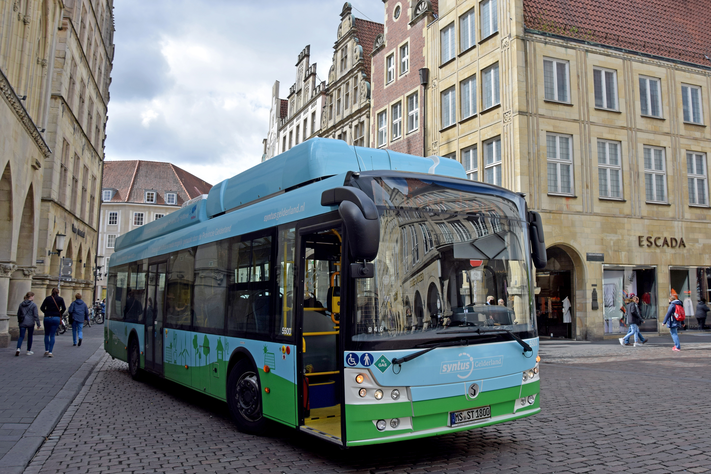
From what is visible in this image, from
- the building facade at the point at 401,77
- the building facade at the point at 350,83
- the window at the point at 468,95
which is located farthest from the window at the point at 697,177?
the building facade at the point at 350,83

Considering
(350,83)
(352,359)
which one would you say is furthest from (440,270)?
(350,83)

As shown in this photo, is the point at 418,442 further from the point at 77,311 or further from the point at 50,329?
the point at 77,311

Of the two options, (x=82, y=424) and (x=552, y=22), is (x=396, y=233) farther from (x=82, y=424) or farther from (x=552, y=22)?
(x=552, y=22)

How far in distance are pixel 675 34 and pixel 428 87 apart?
11223mm

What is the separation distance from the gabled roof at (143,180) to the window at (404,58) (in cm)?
5726

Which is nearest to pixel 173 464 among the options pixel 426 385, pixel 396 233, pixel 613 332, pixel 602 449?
pixel 426 385

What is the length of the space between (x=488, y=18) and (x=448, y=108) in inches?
163

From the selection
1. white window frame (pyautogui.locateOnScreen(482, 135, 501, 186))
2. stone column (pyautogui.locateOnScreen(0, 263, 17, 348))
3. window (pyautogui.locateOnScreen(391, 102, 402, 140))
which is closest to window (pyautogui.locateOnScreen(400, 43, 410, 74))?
window (pyautogui.locateOnScreen(391, 102, 402, 140))

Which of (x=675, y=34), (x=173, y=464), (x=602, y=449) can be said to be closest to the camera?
(x=173, y=464)

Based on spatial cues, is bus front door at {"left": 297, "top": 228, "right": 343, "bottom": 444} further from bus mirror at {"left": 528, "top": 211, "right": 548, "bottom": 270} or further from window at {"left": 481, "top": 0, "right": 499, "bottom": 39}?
window at {"left": 481, "top": 0, "right": 499, "bottom": 39}

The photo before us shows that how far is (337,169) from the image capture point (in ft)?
22.0

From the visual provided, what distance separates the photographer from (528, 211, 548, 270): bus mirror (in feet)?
21.3

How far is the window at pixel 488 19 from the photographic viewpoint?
23.7 meters

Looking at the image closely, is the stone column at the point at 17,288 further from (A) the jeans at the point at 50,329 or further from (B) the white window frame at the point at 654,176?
(B) the white window frame at the point at 654,176
